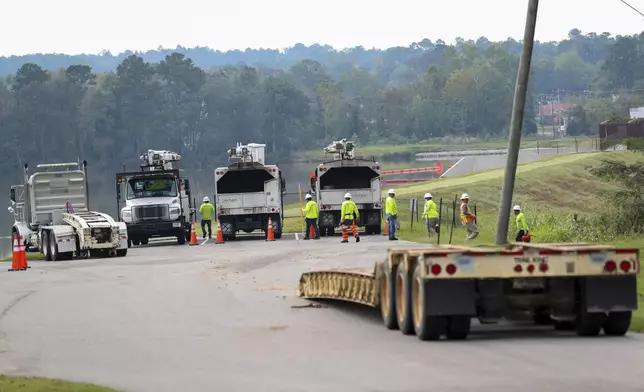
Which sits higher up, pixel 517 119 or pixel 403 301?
pixel 517 119

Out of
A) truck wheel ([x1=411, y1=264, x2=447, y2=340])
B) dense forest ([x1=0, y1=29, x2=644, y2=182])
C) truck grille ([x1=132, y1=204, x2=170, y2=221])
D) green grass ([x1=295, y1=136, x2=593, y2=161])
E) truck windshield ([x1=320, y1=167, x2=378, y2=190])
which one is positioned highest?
dense forest ([x1=0, y1=29, x2=644, y2=182])

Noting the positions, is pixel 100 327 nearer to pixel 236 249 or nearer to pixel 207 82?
pixel 236 249

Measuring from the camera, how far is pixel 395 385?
519 inches

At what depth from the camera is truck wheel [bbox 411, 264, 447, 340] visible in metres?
16.1

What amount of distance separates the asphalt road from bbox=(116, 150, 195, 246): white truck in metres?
20.2

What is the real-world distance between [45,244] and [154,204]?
725cm

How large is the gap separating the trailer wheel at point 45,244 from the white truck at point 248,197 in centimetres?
888

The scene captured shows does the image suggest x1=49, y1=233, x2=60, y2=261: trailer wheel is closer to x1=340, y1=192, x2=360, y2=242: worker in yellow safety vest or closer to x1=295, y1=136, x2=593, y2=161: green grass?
x1=340, y1=192, x2=360, y2=242: worker in yellow safety vest

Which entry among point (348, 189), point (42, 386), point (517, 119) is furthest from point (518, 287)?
point (348, 189)

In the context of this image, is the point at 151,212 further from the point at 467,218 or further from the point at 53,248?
the point at 467,218

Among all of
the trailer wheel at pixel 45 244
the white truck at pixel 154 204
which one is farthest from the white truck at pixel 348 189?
the trailer wheel at pixel 45 244

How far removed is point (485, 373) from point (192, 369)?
3235 millimetres

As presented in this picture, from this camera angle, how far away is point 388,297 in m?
17.9

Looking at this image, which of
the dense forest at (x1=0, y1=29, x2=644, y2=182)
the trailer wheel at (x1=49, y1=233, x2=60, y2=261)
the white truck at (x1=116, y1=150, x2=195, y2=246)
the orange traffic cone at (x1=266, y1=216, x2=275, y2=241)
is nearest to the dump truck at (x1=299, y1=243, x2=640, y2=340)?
the trailer wheel at (x1=49, y1=233, x2=60, y2=261)
